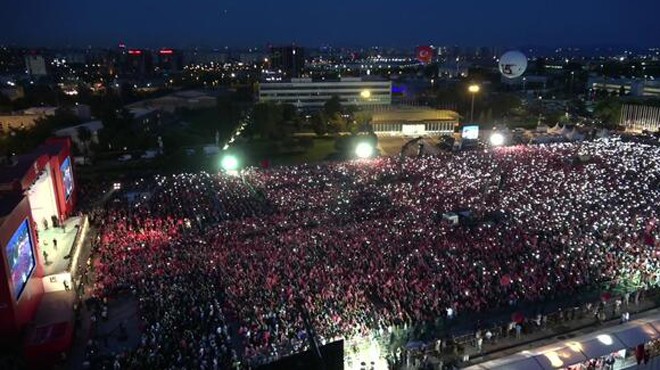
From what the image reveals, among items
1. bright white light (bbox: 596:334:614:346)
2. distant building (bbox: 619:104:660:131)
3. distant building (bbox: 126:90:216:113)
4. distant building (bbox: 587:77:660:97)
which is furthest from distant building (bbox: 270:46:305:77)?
bright white light (bbox: 596:334:614:346)

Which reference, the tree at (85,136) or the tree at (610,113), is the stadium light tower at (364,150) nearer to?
the tree at (85,136)

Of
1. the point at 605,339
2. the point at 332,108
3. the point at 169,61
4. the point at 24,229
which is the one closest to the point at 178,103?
the point at 332,108

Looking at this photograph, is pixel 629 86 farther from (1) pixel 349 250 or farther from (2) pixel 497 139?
(1) pixel 349 250

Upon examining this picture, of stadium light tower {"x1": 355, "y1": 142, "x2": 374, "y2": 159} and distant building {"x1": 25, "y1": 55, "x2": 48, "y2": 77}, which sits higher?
distant building {"x1": 25, "y1": 55, "x2": 48, "y2": 77}

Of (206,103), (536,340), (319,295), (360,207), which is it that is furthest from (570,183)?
(206,103)

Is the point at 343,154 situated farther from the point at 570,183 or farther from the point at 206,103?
the point at 206,103

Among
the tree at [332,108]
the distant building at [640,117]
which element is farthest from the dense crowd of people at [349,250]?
the distant building at [640,117]

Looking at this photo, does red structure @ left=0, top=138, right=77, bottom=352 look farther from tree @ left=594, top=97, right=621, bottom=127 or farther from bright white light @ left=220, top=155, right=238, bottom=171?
tree @ left=594, top=97, right=621, bottom=127
